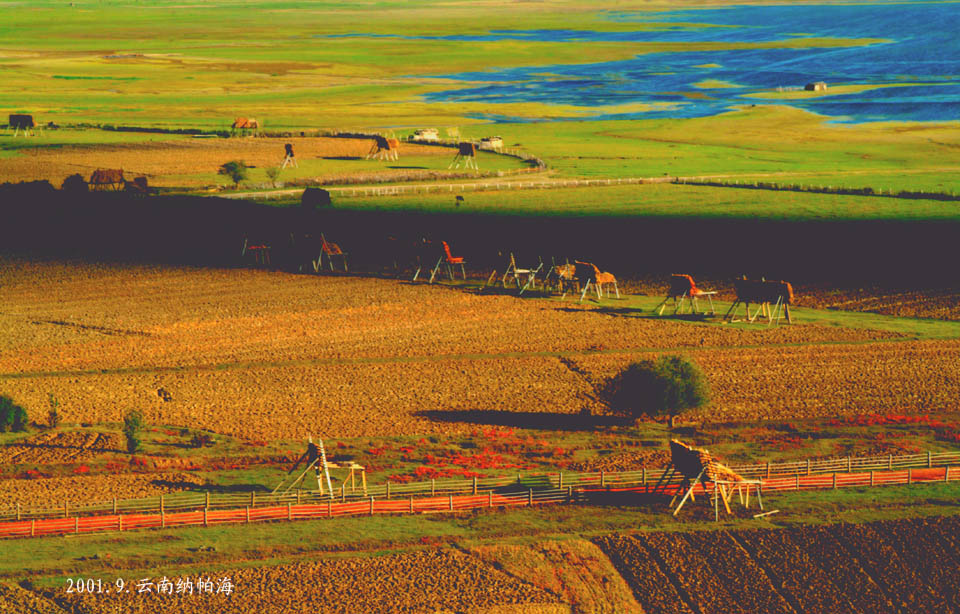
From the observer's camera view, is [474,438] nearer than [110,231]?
Yes

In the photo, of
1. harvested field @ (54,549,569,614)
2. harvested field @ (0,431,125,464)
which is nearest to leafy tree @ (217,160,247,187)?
harvested field @ (0,431,125,464)

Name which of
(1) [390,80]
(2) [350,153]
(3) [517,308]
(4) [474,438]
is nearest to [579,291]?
(3) [517,308]

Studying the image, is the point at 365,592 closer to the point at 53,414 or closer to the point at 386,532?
the point at 386,532

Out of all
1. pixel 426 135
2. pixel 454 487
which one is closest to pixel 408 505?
pixel 454 487

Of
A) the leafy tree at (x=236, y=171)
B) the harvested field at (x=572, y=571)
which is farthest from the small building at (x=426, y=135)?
the harvested field at (x=572, y=571)

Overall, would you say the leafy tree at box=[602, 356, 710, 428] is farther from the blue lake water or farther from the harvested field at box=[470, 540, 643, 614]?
the blue lake water

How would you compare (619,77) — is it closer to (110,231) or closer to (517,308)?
(110,231)
